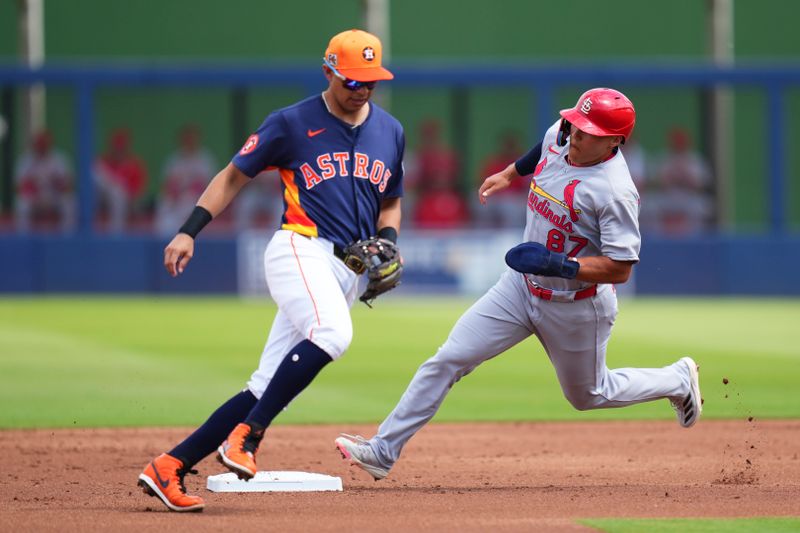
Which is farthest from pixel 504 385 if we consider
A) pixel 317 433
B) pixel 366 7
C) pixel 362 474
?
pixel 366 7

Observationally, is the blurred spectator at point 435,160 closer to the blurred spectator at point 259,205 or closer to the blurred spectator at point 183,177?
the blurred spectator at point 259,205

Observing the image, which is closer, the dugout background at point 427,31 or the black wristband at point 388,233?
the black wristband at point 388,233

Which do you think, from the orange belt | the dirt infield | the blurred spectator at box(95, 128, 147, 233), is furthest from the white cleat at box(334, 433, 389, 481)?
the blurred spectator at box(95, 128, 147, 233)

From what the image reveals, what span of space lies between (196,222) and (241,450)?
100cm

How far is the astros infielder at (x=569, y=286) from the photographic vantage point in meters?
5.88

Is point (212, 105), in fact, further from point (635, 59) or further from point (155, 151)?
point (635, 59)

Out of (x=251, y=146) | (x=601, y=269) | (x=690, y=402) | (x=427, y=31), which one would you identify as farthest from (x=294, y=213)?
(x=427, y=31)

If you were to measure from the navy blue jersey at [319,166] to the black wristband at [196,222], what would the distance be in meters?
0.25

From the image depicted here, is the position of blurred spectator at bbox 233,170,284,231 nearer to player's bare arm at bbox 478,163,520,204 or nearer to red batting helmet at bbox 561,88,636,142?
player's bare arm at bbox 478,163,520,204

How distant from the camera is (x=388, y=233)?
6.26 meters

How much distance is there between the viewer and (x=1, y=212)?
65.4 ft

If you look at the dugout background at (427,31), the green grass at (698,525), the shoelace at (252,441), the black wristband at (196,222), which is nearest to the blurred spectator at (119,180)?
the dugout background at (427,31)

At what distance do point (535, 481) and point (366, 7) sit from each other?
17.3 meters

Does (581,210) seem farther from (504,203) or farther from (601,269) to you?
(504,203)
